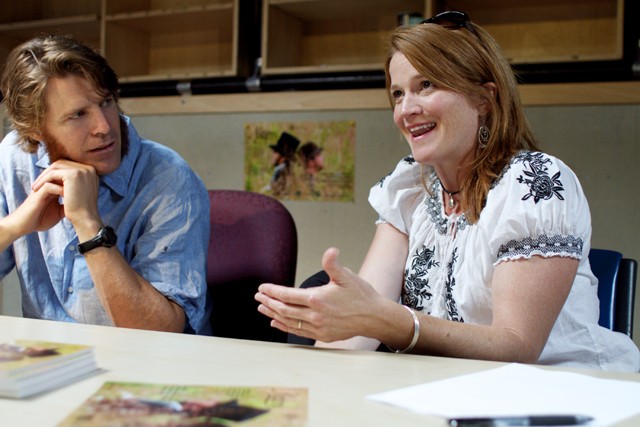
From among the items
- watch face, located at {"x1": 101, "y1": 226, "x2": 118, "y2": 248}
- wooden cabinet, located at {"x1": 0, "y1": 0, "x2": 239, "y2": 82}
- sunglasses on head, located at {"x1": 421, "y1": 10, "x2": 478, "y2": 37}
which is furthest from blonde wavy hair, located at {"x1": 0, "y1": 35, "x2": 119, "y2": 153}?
wooden cabinet, located at {"x1": 0, "y1": 0, "x2": 239, "y2": 82}

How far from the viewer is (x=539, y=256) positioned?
4.10 feet

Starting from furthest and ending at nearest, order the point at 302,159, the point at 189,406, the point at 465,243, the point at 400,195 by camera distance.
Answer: the point at 302,159
the point at 400,195
the point at 465,243
the point at 189,406

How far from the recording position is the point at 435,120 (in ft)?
4.89

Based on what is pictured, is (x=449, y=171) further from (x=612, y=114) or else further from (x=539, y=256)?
(x=612, y=114)

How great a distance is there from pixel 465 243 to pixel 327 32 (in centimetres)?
190

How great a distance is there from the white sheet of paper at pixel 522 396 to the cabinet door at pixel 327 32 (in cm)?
200

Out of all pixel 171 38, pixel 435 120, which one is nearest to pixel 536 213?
pixel 435 120

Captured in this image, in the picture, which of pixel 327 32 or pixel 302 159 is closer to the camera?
pixel 302 159

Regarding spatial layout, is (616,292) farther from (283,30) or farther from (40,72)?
(283,30)

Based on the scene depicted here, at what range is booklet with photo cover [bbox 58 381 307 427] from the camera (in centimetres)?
70

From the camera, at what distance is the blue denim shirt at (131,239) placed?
159 cm

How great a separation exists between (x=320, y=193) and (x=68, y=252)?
1.46 metres

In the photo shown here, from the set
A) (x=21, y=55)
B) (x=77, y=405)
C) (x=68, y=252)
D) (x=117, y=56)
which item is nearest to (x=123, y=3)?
(x=117, y=56)

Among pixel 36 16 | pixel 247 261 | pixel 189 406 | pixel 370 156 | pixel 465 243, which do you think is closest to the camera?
pixel 189 406
